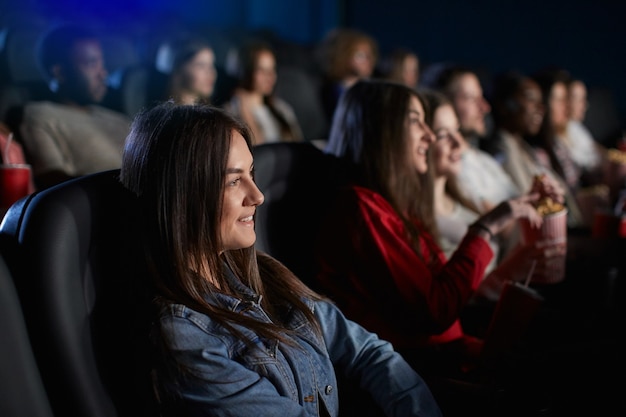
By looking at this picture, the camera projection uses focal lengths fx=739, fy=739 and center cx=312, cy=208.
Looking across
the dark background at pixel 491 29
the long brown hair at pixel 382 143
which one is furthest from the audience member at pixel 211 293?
the dark background at pixel 491 29

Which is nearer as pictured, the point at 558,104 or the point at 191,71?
the point at 191,71

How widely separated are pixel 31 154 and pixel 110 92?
651mm

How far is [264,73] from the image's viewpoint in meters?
3.11

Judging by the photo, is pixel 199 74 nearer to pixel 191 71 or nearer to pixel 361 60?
pixel 191 71

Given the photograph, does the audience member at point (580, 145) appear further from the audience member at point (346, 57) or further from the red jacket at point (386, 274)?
the red jacket at point (386, 274)

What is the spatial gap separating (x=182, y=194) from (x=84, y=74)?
154 cm

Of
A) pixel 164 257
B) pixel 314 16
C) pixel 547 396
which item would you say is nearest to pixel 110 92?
pixel 164 257

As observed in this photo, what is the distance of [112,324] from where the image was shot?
2.94 feet

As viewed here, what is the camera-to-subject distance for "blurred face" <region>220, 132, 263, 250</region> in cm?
95

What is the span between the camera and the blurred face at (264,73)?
10.1 feet

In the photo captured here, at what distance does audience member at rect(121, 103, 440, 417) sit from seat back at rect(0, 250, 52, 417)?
0.45 feet

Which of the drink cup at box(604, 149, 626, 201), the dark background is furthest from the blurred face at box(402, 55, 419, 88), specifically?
the dark background

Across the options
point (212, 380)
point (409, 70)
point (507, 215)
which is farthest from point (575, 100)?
point (212, 380)

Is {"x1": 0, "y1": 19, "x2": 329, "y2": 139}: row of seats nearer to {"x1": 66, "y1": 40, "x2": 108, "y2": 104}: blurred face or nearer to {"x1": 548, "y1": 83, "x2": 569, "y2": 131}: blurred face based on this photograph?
{"x1": 66, "y1": 40, "x2": 108, "y2": 104}: blurred face
